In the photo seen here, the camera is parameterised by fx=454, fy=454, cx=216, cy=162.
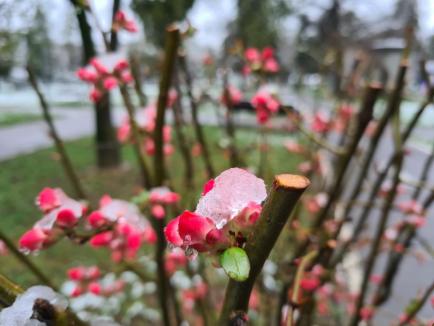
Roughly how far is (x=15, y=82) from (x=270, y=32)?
55.6 feet

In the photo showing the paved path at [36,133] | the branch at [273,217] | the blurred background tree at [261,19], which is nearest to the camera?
the branch at [273,217]

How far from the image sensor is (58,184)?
4.85 metres

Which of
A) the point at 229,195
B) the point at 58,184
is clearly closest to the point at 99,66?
the point at 229,195

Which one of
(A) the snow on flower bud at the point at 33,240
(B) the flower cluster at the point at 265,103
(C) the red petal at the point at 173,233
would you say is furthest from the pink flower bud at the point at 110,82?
(C) the red petal at the point at 173,233

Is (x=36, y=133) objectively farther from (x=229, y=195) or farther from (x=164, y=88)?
(x=229, y=195)

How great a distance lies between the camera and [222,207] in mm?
333

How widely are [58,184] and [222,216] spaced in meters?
4.83

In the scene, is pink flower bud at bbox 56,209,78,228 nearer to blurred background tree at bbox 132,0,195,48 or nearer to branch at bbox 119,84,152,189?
branch at bbox 119,84,152,189

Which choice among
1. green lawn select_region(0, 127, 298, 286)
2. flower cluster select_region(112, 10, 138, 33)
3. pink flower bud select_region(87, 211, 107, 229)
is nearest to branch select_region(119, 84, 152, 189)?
flower cluster select_region(112, 10, 138, 33)

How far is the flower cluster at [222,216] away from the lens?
1.08 feet

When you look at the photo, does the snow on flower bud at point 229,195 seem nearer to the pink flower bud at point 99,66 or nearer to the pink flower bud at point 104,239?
the pink flower bud at point 104,239

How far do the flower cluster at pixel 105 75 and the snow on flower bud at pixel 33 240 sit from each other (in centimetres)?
51

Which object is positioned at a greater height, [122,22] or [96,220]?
[122,22]

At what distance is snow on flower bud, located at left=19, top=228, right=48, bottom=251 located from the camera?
572 millimetres
